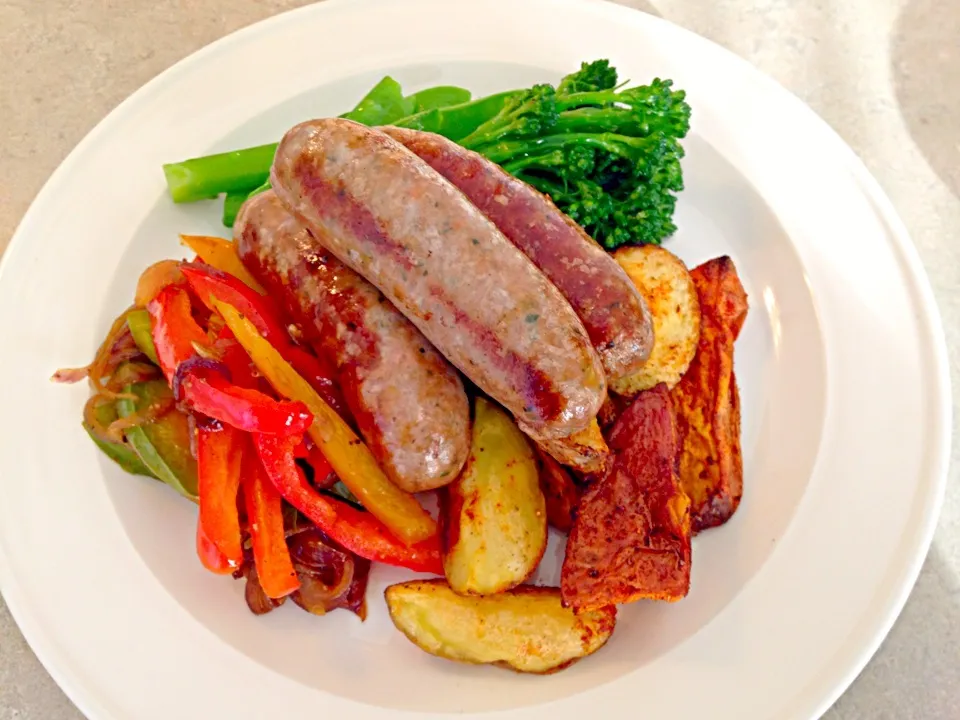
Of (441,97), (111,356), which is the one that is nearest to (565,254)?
(441,97)

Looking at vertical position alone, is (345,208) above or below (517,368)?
above

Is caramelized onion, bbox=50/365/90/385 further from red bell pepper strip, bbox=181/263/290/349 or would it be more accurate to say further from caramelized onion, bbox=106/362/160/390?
red bell pepper strip, bbox=181/263/290/349

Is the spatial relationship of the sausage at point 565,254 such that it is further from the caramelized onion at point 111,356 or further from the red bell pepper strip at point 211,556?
the red bell pepper strip at point 211,556

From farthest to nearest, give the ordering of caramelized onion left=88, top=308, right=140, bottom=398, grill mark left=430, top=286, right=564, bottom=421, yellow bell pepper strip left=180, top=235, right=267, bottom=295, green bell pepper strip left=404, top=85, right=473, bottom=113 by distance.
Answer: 1. green bell pepper strip left=404, top=85, right=473, bottom=113
2. yellow bell pepper strip left=180, top=235, right=267, bottom=295
3. caramelized onion left=88, top=308, right=140, bottom=398
4. grill mark left=430, top=286, right=564, bottom=421

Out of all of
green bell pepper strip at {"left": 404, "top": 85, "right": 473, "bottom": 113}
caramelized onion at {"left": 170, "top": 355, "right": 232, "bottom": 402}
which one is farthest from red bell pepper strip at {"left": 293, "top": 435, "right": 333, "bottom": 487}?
green bell pepper strip at {"left": 404, "top": 85, "right": 473, "bottom": 113}

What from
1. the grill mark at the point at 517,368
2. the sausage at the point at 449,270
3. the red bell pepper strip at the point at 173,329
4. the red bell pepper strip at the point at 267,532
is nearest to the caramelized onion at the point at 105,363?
the red bell pepper strip at the point at 173,329

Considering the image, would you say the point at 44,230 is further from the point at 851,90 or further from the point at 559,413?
the point at 851,90

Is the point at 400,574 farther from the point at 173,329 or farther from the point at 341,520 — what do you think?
the point at 173,329
